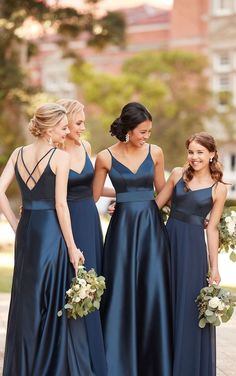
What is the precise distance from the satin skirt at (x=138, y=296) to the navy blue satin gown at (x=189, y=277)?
72 mm

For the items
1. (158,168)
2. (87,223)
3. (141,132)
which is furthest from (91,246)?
(141,132)

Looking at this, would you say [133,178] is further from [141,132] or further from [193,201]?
[193,201]

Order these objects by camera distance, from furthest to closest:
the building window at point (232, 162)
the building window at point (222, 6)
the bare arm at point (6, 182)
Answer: the building window at point (232, 162) → the building window at point (222, 6) → the bare arm at point (6, 182)

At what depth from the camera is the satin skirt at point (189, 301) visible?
20.0 feet

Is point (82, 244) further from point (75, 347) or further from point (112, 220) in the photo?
point (75, 347)

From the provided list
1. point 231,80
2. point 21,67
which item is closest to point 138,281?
point 21,67

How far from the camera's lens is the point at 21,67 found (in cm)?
2192

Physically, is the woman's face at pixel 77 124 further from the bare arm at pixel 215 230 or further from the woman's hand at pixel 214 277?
the woman's hand at pixel 214 277

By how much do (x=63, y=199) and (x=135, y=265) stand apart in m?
0.81

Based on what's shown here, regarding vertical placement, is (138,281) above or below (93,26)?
below

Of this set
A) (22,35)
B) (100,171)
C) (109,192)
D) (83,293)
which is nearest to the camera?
(83,293)

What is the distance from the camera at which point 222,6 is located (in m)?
42.7

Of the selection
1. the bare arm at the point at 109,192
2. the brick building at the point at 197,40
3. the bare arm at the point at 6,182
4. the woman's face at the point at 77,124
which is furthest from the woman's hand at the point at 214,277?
the brick building at the point at 197,40

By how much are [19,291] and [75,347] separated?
503mm
